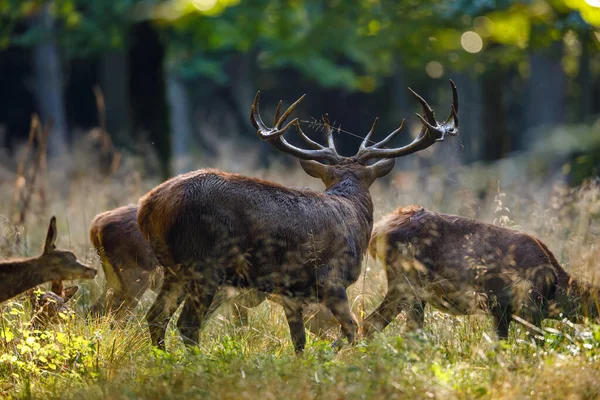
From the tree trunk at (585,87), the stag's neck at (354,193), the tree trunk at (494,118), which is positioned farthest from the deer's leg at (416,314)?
the tree trunk at (585,87)

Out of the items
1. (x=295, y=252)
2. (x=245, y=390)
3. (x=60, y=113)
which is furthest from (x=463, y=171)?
(x=60, y=113)

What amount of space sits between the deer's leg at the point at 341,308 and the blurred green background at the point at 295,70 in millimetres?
1724

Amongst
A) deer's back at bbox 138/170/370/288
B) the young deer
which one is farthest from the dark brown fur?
the young deer

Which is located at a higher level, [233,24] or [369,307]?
[233,24]

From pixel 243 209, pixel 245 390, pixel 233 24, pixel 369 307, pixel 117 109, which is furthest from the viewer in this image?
pixel 117 109

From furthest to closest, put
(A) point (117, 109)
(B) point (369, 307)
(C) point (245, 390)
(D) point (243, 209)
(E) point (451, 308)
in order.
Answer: (A) point (117, 109)
(B) point (369, 307)
(E) point (451, 308)
(D) point (243, 209)
(C) point (245, 390)

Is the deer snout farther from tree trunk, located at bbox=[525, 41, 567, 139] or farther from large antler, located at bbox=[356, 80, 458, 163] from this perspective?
tree trunk, located at bbox=[525, 41, 567, 139]

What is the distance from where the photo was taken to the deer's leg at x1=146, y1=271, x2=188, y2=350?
665 centimetres

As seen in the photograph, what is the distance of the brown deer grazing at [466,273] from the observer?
723 cm

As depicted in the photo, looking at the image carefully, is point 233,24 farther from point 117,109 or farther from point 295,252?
point 295,252

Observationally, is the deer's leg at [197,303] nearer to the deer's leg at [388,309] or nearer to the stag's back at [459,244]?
the deer's leg at [388,309]

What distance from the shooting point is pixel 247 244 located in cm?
668

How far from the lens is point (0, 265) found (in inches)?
233

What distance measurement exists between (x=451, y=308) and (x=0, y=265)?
3.17 metres
